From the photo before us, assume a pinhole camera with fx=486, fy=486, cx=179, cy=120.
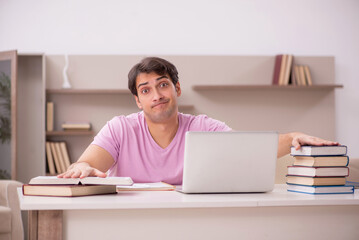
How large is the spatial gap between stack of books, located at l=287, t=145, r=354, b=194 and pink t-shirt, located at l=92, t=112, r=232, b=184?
0.70 m

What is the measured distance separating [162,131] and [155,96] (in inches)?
7.0

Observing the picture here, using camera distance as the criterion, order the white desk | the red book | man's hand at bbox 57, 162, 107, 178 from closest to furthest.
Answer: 1. the white desk
2. man's hand at bbox 57, 162, 107, 178
3. the red book

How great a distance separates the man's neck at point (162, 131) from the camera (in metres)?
2.29

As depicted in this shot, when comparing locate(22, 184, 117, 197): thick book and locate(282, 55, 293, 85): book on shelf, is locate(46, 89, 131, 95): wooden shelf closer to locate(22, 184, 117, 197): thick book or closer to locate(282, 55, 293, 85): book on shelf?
locate(282, 55, 293, 85): book on shelf

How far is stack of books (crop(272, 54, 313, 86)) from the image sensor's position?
4.85m

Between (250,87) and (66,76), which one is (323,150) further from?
(66,76)

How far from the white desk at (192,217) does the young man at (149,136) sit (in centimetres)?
76

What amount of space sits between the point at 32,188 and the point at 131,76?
3.04 feet

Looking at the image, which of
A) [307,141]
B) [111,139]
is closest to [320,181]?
[307,141]

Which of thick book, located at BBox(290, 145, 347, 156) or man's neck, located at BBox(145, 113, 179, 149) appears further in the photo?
man's neck, located at BBox(145, 113, 179, 149)

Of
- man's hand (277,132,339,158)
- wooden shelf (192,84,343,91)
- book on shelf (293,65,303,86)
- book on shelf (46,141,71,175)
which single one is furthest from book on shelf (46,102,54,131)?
man's hand (277,132,339,158)

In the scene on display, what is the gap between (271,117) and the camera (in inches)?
196

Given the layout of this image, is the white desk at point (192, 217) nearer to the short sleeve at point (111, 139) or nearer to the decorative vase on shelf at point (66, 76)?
the short sleeve at point (111, 139)

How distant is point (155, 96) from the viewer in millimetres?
2225
